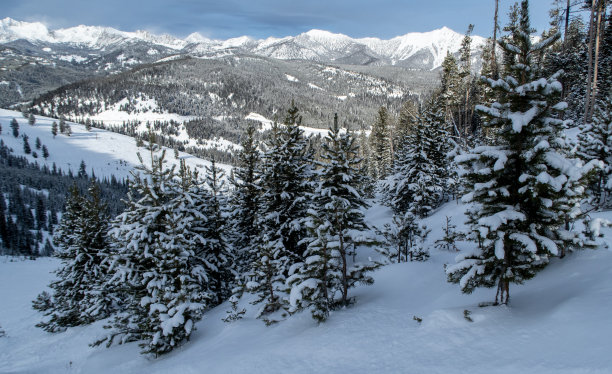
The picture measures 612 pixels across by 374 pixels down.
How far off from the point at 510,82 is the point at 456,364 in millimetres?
7031

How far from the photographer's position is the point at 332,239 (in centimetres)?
1200

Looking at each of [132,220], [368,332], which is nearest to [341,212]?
[368,332]

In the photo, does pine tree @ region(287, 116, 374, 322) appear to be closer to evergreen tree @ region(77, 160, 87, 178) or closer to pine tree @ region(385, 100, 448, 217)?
pine tree @ region(385, 100, 448, 217)

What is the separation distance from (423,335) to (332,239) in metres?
4.60

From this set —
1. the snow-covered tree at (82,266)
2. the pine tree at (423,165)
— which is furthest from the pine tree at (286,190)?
the snow-covered tree at (82,266)

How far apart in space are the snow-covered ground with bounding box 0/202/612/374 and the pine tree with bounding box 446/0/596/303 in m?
1.25

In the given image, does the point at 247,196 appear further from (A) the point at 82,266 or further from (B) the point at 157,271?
(A) the point at 82,266

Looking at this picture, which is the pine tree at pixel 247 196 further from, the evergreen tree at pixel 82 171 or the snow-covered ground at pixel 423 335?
the evergreen tree at pixel 82 171

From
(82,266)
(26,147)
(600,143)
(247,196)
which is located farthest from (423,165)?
(26,147)

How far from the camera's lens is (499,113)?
7.72 m

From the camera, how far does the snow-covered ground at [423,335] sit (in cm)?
658

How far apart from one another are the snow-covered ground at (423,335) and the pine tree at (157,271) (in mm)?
983

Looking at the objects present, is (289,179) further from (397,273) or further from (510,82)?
(510,82)

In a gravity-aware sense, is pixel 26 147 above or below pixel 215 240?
above
